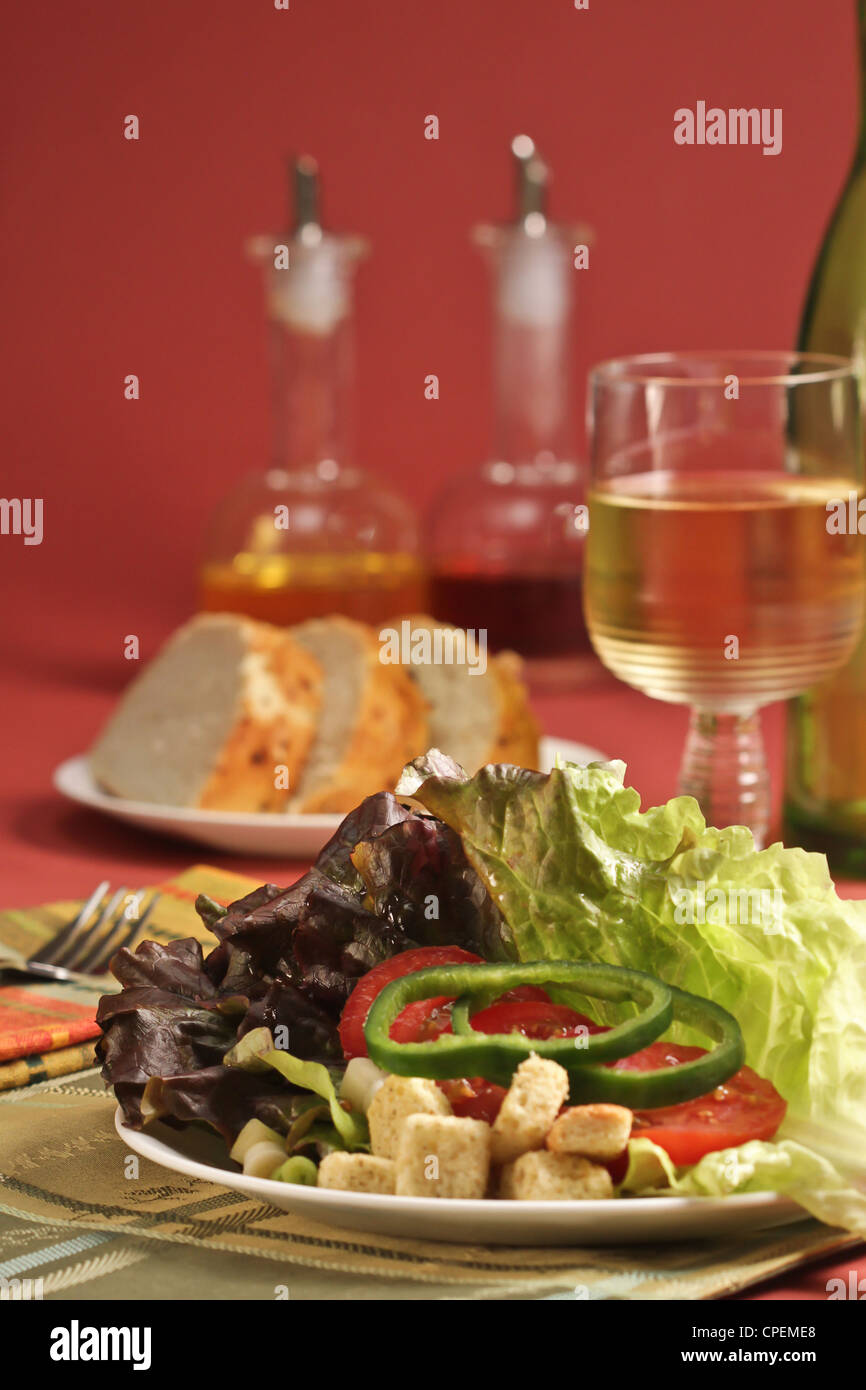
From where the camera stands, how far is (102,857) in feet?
8.08

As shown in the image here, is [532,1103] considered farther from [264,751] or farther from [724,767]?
[264,751]

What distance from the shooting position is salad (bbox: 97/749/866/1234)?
45.2 inches

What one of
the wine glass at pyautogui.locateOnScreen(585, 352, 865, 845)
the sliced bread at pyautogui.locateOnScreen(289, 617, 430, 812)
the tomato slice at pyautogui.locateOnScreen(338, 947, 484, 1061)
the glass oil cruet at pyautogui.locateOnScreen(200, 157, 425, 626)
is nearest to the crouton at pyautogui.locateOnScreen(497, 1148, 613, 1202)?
the tomato slice at pyautogui.locateOnScreen(338, 947, 484, 1061)

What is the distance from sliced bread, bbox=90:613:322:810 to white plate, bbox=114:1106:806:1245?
1.32 metres

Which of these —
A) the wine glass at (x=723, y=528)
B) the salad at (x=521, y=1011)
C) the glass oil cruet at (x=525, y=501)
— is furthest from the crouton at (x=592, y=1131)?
the glass oil cruet at (x=525, y=501)

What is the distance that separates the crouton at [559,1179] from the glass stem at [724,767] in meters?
1.00

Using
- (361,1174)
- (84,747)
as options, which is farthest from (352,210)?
(361,1174)

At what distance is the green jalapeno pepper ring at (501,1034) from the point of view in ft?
3.85

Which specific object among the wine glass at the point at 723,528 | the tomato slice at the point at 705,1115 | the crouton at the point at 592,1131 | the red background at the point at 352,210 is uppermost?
the red background at the point at 352,210

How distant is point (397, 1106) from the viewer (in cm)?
117

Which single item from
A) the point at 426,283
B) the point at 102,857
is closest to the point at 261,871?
the point at 102,857

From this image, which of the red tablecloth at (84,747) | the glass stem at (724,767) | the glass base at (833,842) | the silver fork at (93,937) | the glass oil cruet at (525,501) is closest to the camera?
the silver fork at (93,937)

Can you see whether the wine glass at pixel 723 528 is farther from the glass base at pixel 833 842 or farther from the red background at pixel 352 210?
the red background at pixel 352 210

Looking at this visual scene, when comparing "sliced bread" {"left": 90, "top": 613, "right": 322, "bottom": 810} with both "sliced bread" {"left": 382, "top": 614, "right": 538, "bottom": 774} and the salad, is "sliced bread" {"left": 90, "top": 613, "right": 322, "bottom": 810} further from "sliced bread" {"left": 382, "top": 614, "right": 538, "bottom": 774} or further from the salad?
the salad
